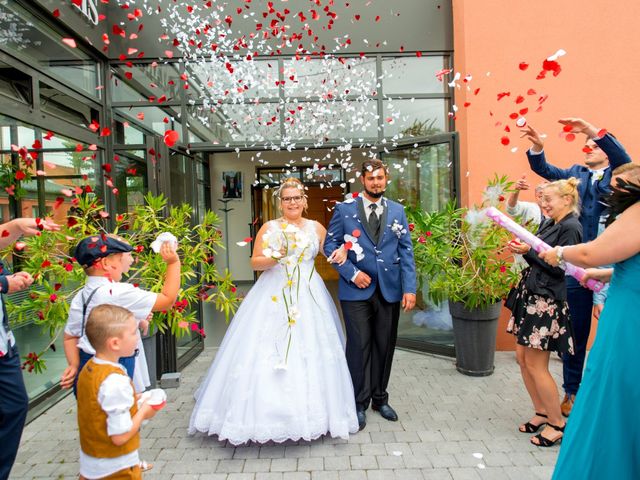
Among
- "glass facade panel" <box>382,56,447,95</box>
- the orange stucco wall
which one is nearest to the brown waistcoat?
the orange stucco wall

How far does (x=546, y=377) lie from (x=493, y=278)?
1.50 meters

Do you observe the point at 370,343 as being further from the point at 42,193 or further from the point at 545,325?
the point at 42,193

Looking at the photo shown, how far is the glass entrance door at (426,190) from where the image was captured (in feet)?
17.0

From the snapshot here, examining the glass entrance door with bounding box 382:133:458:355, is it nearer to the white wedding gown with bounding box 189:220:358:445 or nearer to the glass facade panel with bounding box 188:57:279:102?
the glass facade panel with bounding box 188:57:279:102

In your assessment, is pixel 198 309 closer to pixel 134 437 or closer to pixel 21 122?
pixel 21 122

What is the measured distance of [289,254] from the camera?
3398mm

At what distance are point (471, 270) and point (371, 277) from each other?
1.60m

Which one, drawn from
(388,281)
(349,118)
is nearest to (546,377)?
(388,281)

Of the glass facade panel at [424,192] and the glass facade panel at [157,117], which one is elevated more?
the glass facade panel at [157,117]

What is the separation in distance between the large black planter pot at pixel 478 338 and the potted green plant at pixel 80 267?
232cm

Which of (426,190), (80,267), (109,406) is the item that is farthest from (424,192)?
(109,406)

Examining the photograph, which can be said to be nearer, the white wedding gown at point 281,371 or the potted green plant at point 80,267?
the white wedding gown at point 281,371

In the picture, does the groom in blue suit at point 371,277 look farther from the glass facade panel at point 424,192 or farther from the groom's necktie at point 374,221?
the glass facade panel at point 424,192

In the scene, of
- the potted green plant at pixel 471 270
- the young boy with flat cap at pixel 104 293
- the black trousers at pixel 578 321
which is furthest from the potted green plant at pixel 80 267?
the black trousers at pixel 578 321
